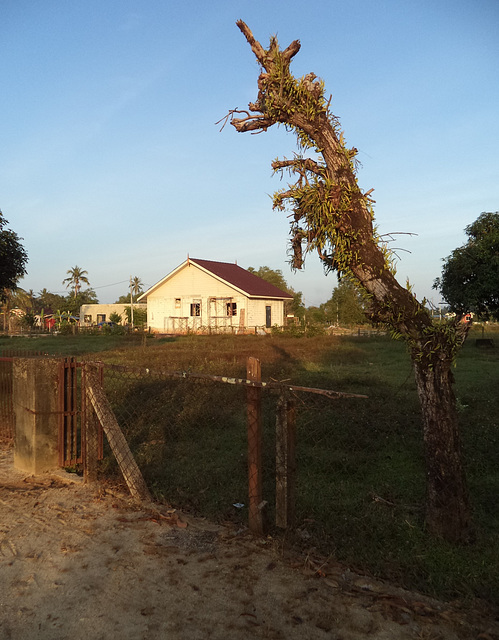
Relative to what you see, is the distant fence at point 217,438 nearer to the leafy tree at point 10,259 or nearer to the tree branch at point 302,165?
the tree branch at point 302,165

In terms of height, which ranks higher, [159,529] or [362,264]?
[362,264]

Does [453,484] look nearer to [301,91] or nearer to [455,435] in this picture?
[455,435]

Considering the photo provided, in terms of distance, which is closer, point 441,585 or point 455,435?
point 441,585

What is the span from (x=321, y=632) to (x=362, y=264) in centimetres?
303

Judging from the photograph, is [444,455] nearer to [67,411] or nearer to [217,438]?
[217,438]

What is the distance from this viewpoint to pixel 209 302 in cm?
3703

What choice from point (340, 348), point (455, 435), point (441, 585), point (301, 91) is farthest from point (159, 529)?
point (340, 348)

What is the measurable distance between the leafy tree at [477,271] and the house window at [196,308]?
62.1 feet

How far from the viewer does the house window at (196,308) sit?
37500mm

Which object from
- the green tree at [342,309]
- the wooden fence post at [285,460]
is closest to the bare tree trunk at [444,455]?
the wooden fence post at [285,460]

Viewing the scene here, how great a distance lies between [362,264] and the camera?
476 cm

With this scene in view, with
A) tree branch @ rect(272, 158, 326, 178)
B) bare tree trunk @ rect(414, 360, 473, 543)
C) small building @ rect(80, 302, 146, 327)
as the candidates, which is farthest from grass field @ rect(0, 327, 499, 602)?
small building @ rect(80, 302, 146, 327)

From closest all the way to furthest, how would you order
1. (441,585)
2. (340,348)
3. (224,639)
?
1. (224,639)
2. (441,585)
3. (340,348)

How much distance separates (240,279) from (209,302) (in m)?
3.65
